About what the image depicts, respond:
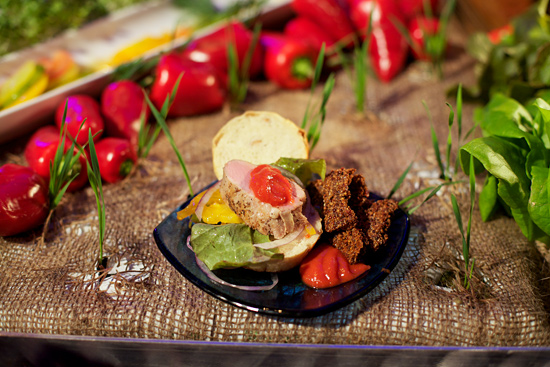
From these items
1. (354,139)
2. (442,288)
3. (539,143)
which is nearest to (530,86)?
(539,143)

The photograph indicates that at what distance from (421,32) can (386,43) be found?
11.3 inches

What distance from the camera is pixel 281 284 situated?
1494mm

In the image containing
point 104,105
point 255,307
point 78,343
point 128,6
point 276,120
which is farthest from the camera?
point 128,6

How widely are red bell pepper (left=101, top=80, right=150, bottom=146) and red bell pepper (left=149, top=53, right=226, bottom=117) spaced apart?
15cm

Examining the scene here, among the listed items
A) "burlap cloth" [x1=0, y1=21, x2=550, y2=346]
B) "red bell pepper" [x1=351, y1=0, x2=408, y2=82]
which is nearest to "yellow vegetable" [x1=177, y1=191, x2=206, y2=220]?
"burlap cloth" [x1=0, y1=21, x2=550, y2=346]

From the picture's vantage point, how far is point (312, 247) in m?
1.53

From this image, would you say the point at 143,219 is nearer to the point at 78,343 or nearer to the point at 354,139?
the point at 78,343

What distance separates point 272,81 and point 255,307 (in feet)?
6.78

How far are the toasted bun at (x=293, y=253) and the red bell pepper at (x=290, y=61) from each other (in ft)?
5.24

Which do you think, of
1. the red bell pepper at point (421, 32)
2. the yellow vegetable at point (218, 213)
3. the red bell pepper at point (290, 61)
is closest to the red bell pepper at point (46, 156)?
the yellow vegetable at point (218, 213)

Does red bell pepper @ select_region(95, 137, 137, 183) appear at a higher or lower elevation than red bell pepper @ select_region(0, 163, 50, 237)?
lower

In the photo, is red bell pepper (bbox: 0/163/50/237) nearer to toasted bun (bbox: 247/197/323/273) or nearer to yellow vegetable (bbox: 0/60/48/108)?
yellow vegetable (bbox: 0/60/48/108)

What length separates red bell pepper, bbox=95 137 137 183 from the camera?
6.94 ft

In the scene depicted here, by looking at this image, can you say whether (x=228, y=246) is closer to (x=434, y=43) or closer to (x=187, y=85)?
(x=187, y=85)
